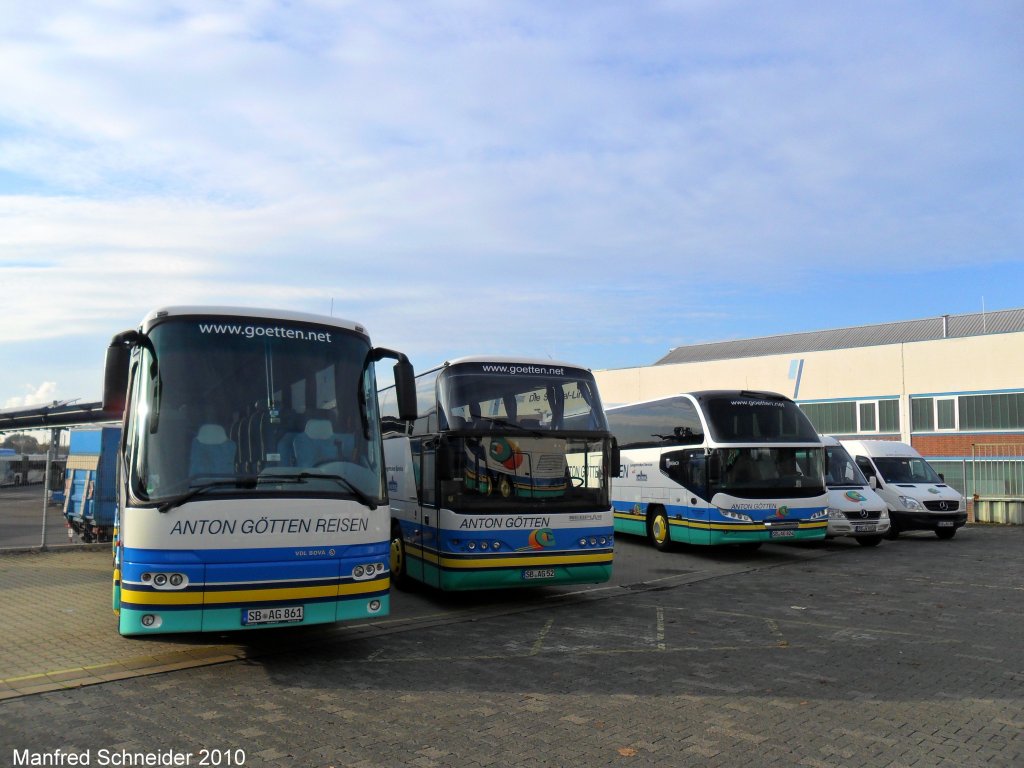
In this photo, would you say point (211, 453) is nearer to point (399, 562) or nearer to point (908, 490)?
point (399, 562)

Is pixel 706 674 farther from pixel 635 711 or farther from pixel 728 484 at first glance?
pixel 728 484

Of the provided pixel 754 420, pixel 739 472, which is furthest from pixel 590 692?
pixel 754 420

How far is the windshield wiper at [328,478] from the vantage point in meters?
7.55

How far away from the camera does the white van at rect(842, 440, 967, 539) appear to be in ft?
68.5

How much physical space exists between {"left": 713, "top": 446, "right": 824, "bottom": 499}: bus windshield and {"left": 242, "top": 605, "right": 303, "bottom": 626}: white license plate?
34.8ft

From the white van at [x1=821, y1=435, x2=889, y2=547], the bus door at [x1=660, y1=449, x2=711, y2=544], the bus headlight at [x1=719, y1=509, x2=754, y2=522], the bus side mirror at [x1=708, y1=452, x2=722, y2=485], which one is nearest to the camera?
the bus headlight at [x1=719, y1=509, x2=754, y2=522]

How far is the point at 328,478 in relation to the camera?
7.77 m

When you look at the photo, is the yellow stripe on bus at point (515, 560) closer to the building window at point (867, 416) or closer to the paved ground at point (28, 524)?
the paved ground at point (28, 524)

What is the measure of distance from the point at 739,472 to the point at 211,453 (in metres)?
11.4

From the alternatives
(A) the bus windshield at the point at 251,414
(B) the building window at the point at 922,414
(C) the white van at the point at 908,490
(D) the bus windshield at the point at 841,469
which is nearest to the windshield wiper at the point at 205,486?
(A) the bus windshield at the point at 251,414

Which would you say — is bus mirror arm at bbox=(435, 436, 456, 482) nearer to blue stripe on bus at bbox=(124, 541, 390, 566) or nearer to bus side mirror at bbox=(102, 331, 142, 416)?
blue stripe on bus at bbox=(124, 541, 390, 566)

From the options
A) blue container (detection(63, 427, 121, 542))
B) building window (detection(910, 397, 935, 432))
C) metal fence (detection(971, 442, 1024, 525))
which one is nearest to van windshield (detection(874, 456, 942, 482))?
metal fence (detection(971, 442, 1024, 525))

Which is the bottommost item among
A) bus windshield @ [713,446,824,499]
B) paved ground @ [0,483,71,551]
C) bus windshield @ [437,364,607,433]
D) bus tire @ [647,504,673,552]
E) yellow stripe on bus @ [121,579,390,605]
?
paved ground @ [0,483,71,551]

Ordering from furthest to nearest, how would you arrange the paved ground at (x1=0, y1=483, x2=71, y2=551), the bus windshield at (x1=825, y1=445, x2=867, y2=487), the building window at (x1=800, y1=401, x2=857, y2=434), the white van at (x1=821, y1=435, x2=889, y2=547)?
the building window at (x1=800, y1=401, x2=857, y2=434), the paved ground at (x1=0, y1=483, x2=71, y2=551), the bus windshield at (x1=825, y1=445, x2=867, y2=487), the white van at (x1=821, y1=435, x2=889, y2=547)
